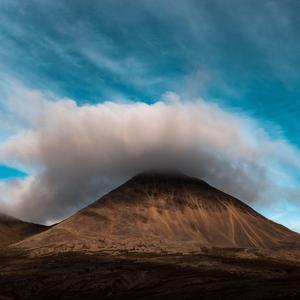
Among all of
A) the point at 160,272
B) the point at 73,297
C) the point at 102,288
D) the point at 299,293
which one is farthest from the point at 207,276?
the point at 299,293

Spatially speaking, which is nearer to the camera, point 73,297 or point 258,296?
point 258,296

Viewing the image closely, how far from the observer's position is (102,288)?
138875mm

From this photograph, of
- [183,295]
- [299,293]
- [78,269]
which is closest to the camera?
[299,293]

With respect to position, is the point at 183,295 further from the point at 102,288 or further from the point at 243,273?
the point at 243,273

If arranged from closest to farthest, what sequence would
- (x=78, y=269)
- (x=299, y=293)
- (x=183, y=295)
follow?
(x=299, y=293)
(x=183, y=295)
(x=78, y=269)

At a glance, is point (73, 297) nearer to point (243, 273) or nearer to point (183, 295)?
point (183, 295)

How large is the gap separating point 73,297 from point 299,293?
64.0 meters

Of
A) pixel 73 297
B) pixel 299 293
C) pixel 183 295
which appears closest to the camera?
pixel 299 293

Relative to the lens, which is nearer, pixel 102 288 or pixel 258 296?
pixel 258 296

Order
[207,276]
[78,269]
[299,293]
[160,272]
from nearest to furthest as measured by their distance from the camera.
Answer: [299,293] → [207,276] → [160,272] → [78,269]

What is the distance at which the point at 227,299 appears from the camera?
339 feet

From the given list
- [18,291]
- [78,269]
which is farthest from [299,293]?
[78,269]

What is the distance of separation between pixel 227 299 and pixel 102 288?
48.3 meters

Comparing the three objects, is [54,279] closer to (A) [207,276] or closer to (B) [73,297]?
(B) [73,297]
